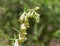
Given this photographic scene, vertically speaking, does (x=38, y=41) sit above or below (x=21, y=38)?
below

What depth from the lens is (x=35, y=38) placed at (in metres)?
2.64

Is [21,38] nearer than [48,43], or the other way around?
[21,38]

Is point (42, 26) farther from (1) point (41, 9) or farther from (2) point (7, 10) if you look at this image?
(2) point (7, 10)

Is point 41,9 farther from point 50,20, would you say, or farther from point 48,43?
point 48,43

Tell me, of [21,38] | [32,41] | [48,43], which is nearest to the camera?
[21,38]

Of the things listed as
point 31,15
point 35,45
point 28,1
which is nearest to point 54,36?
point 35,45

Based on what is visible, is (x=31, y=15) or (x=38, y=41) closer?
(x=31, y=15)

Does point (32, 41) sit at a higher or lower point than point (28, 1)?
lower

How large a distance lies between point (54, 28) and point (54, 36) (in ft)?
0.49

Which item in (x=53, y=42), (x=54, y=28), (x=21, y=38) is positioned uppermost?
(x=21, y=38)

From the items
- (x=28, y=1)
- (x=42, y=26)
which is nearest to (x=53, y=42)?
(x=42, y=26)

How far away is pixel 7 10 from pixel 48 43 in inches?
27.7

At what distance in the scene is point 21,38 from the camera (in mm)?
915

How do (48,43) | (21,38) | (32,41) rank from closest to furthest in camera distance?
1. (21,38)
2. (32,41)
3. (48,43)
